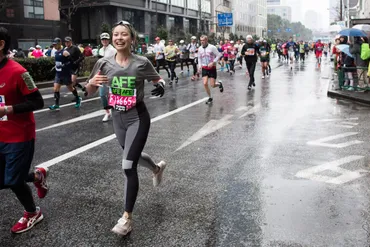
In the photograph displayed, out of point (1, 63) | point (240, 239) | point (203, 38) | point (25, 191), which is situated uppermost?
point (203, 38)

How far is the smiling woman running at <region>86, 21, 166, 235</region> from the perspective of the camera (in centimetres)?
379

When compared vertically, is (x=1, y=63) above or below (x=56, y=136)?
above

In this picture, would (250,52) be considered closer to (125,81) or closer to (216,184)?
(216,184)

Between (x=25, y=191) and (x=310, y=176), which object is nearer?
(x=25, y=191)

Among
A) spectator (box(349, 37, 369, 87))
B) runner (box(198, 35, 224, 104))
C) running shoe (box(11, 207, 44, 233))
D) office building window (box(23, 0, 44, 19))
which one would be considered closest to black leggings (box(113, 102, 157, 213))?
running shoe (box(11, 207, 44, 233))

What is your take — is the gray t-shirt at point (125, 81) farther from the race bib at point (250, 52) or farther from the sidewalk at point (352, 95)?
the race bib at point (250, 52)

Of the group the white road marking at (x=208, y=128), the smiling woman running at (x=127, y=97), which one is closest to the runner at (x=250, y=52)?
the white road marking at (x=208, y=128)

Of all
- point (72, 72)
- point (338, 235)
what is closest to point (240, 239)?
point (338, 235)

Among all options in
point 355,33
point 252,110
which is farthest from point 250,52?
point 252,110

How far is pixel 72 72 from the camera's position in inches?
432

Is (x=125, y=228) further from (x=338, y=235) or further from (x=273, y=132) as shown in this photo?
(x=273, y=132)

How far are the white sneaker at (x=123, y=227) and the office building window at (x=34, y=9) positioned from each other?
38873mm

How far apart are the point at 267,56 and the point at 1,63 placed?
1705 centimetres

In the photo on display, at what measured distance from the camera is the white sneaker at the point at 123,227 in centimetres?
365
